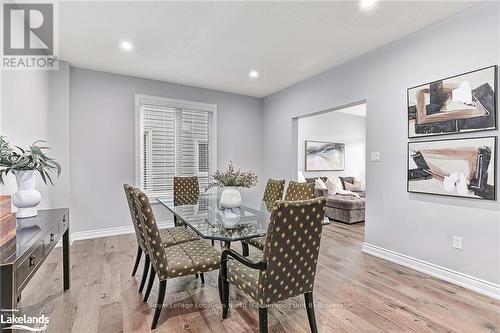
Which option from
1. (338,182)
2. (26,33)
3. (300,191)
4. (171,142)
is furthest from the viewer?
(338,182)

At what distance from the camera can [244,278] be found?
66.5 inches

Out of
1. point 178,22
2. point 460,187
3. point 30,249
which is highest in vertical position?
point 178,22

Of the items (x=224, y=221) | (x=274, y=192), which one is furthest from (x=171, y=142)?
(x=224, y=221)

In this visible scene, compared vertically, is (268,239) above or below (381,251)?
above

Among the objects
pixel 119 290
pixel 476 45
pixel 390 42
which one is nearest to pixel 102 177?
pixel 119 290

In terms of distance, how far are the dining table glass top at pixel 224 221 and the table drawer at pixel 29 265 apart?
0.97m

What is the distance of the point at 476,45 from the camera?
2381 mm

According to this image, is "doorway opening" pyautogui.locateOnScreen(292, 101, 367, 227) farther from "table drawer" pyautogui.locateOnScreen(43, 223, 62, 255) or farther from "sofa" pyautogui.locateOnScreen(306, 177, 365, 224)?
"table drawer" pyautogui.locateOnScreen(43, 223, 62, 255)

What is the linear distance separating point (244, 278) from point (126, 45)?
3.07 metres

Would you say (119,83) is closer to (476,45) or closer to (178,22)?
(178,22)

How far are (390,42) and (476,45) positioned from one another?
0.90m

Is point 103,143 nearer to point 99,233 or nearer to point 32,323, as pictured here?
point 99,233

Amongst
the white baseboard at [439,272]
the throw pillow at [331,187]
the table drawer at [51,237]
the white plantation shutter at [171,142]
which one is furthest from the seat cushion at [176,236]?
the throw pillow at [331,187]

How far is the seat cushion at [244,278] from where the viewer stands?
5.20 ft
